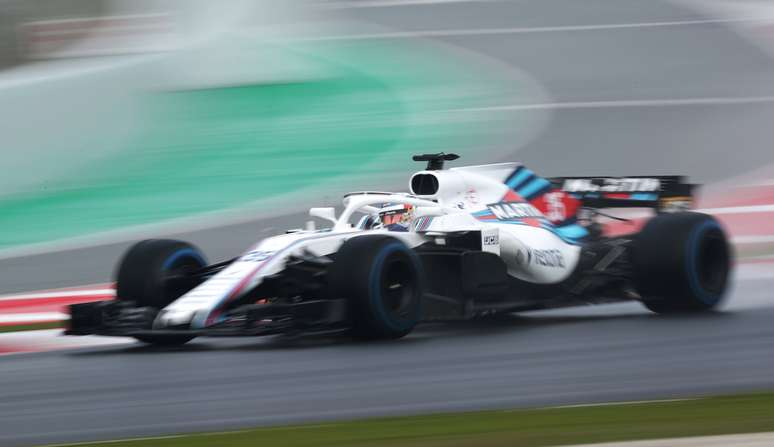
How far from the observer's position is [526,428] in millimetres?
5453

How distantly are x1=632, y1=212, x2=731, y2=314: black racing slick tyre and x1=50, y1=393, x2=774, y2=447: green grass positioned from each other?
12.6 ft

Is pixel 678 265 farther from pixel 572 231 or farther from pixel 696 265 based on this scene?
pixel 572 231

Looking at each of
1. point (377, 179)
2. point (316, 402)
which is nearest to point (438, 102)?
point (377, 179)

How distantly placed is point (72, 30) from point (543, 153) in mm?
11986

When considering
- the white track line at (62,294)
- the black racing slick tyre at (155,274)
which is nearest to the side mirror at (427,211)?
the black racing slick tyre at (155,274)

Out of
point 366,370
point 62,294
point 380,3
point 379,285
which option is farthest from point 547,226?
point 380,3

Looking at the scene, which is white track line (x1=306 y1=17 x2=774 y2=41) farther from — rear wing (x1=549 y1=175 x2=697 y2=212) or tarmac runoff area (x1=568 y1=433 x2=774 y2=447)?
tarmac runoff area (x1=568 y1=433 x2=774 y2=447)

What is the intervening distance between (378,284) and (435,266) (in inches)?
44.3

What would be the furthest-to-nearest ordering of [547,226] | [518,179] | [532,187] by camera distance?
[532,187] → [518,179] → [547,226]

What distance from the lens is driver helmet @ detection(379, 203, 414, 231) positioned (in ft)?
31.5

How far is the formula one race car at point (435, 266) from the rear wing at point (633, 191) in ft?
0.04

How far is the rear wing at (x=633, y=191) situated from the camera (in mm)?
11070

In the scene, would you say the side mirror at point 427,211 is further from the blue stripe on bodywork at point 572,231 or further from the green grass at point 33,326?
the green grass at point 33,326

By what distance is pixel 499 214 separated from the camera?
9984mm
